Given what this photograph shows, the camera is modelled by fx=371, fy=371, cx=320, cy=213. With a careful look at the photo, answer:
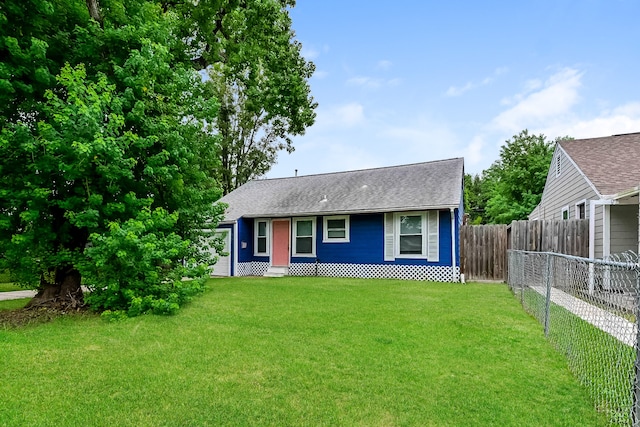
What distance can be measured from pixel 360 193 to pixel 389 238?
2383 millimetres

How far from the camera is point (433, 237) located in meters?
12.6

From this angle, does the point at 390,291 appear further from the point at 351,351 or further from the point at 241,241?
the point at 241,241

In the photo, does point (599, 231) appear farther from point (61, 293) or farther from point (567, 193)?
point (61, 293)

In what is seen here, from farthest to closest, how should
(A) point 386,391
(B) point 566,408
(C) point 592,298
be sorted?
(C) point 592,298 < (A) point 386,391 < (B) point 566,408

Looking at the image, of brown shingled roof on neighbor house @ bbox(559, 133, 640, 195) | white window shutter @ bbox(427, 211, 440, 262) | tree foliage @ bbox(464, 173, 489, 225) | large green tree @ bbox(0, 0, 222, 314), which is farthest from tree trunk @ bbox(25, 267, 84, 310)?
tree foliage @ bbox(464, 173, 489, 225)

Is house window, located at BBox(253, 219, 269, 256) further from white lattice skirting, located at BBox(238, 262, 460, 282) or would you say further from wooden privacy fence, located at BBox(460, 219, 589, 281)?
wooden privacy fence, located at BBox(460, 219, 589, 281)

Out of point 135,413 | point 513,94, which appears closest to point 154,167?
point 135,413

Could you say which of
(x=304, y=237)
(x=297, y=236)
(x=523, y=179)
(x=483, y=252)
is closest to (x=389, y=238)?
(x=483, y=252)

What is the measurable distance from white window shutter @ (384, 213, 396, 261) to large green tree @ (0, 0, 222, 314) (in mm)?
7161

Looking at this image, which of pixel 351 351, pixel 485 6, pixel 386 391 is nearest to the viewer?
pixel 386 391

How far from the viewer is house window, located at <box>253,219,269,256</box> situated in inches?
615

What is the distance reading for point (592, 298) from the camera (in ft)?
12.6

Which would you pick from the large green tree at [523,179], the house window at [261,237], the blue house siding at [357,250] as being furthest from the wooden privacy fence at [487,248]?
the large green tree at [523,179]

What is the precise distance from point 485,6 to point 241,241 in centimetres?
1232
